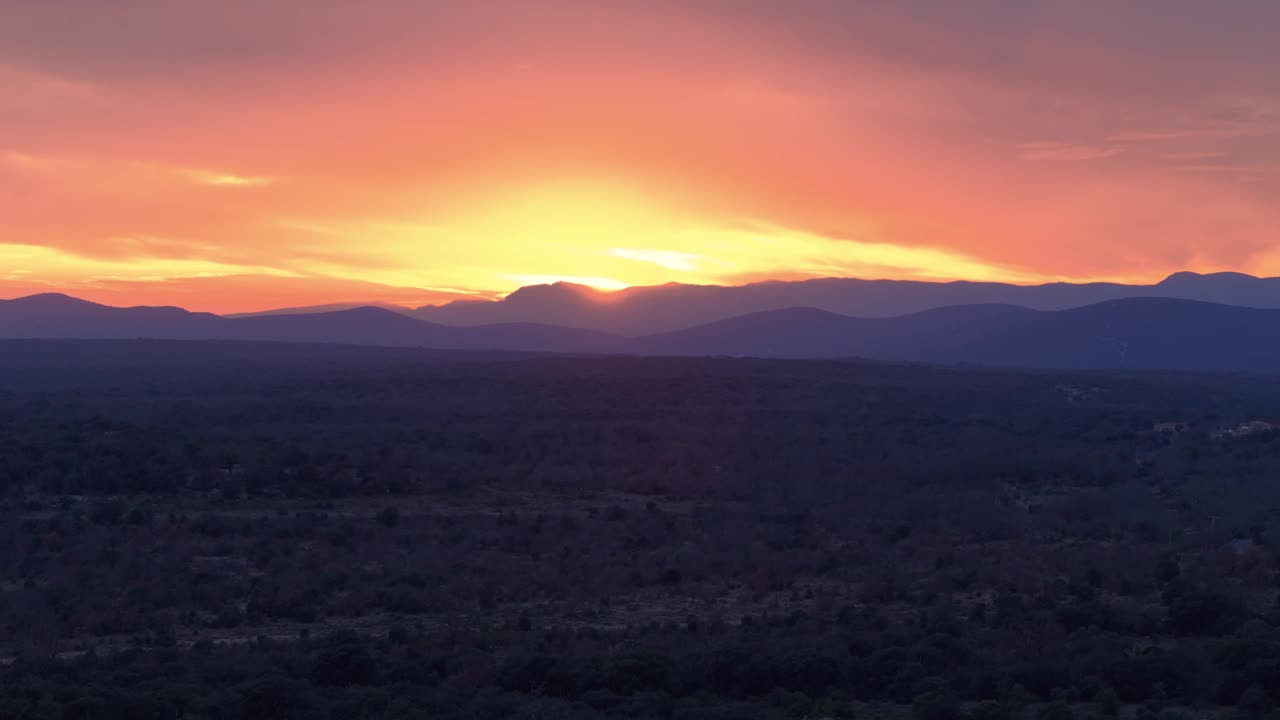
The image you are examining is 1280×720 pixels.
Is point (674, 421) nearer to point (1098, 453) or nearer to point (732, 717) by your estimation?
point (1098, 453)

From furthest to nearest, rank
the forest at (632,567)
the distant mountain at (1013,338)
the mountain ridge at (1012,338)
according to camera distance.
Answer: the mountain ridge at (1012,338) → the distant mountain at (1013,338) → the forest at (632,567)

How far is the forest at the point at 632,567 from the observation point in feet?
47.9

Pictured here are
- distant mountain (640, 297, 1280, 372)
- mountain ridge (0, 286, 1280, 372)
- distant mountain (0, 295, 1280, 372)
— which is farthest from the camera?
mountain ridge (0, 286, 1280, 372)

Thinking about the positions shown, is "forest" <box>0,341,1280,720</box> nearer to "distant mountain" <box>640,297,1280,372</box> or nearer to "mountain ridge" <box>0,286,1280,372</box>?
"distant mountain" <box>640,297,1280,372</box>

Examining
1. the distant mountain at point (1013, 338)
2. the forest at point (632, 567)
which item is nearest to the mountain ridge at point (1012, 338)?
the distant mountain at point (1013, 338)

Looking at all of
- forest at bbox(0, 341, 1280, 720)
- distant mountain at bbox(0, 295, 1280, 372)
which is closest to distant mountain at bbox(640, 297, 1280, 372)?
distant mountain at bbox(0, 295, 1280, 372)

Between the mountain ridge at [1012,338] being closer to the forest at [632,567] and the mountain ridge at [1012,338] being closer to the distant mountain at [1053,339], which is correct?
the distant mountain at [1053,339]

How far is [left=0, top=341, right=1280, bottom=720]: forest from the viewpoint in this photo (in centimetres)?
1459

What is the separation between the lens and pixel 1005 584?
21.0m

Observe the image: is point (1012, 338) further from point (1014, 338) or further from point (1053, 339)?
point (1053, 339)

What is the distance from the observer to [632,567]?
23562 mm

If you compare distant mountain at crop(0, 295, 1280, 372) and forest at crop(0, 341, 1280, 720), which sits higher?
distant mountain at crop(0, 295, 1280, 372)

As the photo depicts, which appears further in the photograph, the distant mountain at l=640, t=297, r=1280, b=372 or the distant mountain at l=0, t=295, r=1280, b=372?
the distant mountain at l=0, t=295, r=1280, b=372

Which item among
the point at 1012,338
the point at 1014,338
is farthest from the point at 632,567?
the point at 1012,338
